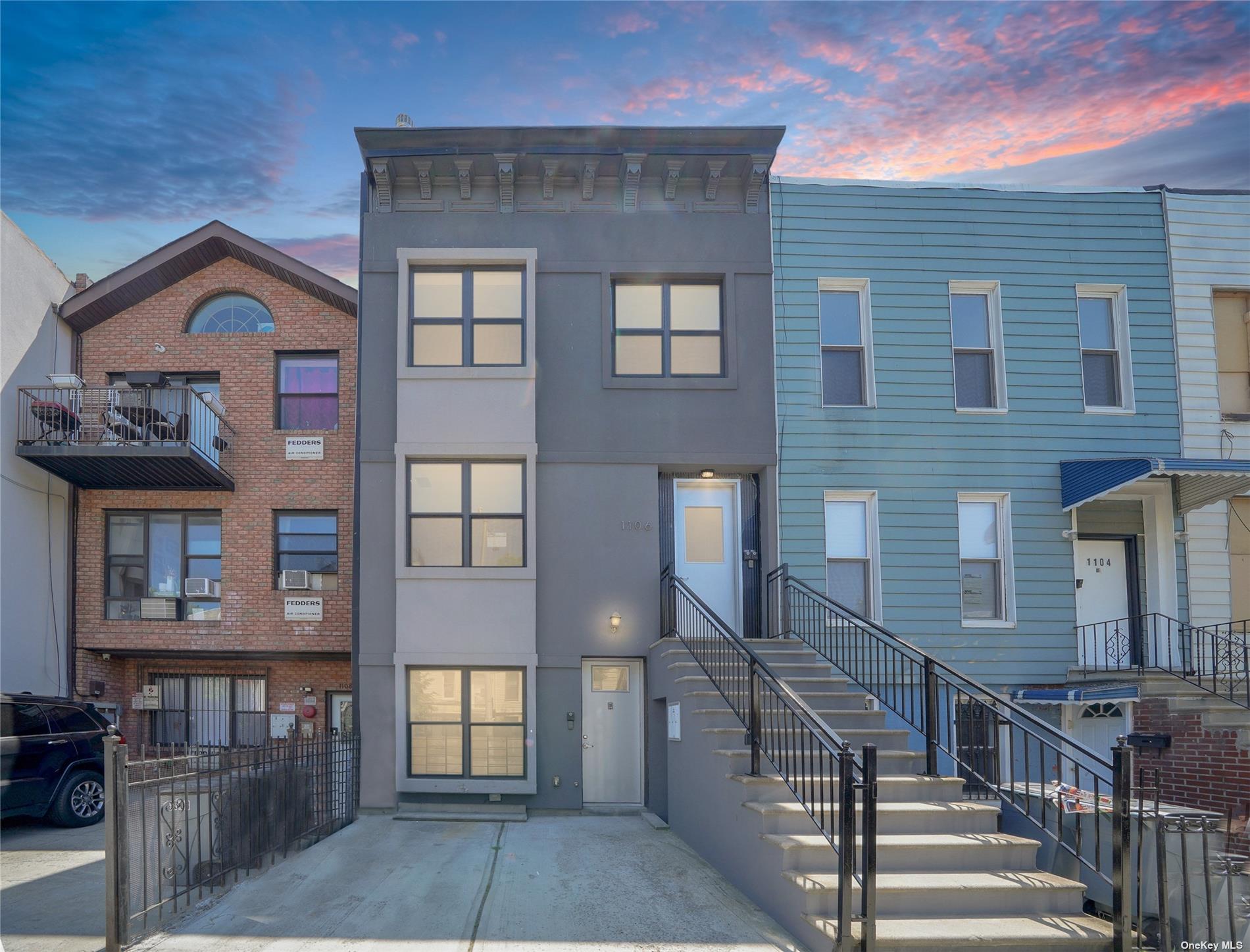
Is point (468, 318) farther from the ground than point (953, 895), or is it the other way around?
point (468, 318)

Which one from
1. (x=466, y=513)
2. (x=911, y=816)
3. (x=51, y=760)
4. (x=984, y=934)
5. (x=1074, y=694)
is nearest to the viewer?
(x=984, y=934)

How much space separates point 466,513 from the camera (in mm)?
A: 12688

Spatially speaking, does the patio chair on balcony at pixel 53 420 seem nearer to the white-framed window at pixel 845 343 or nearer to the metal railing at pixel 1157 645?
the white-framed window at pixel 845 343

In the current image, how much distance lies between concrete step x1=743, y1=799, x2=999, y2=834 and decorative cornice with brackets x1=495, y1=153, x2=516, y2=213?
8731mm

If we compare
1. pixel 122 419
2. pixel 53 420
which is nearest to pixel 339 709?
pixel 122 419

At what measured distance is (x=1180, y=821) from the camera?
24.2 feet

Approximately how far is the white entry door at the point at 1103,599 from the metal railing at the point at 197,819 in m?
10.1

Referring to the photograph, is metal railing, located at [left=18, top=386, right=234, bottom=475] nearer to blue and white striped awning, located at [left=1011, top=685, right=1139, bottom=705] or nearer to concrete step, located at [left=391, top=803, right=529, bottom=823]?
concrete step, located at [left=391, top=803, right=529, bottom=823]

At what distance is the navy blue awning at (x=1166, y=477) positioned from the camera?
11.9 metres

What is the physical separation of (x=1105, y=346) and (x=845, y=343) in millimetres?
3822

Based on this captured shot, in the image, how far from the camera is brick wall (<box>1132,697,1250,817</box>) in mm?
10969

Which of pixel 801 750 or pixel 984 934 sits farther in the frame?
pixel 801 750

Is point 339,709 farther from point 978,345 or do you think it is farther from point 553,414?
point 978,345

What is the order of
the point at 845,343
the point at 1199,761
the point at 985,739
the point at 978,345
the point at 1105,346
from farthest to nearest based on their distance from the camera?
1. the point at 1105,346
2. the point at 978,345
3. the point at 845,343
4. the point at 1199,761
5. the point at 985,739
